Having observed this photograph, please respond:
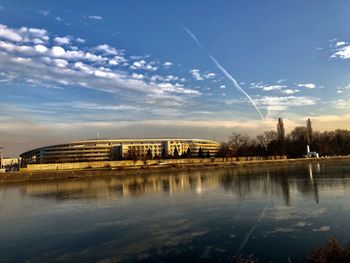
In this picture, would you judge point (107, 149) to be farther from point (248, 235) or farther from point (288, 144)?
point (248, 235)

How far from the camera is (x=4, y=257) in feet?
36.9

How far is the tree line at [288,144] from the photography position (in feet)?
383

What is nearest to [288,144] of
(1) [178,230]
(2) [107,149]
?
(2) [107,149]

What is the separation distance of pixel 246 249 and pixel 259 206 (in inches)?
326

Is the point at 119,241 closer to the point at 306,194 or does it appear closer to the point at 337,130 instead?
the point at 306,194

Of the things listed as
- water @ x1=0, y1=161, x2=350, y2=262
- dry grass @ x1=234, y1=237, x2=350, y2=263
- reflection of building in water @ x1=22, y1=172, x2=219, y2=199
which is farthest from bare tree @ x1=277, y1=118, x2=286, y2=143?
dry grass @ x1=234, y1=237, x2=350, y2=263

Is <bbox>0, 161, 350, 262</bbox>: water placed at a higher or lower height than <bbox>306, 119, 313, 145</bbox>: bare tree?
lower

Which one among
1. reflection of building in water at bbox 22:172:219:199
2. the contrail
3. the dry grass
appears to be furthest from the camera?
reflection of building in water at bbox 22:172:219:199

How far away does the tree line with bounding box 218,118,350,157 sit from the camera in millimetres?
116625

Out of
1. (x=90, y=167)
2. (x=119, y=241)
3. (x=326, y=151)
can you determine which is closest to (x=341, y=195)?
(x=119, y=241)

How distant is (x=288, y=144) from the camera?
394 ft

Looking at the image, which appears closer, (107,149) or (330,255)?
(330,255)

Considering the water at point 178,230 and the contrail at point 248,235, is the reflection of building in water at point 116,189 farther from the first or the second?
the contrail at point 248,235

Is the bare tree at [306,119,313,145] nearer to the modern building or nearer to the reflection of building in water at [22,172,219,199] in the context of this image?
the modern building
